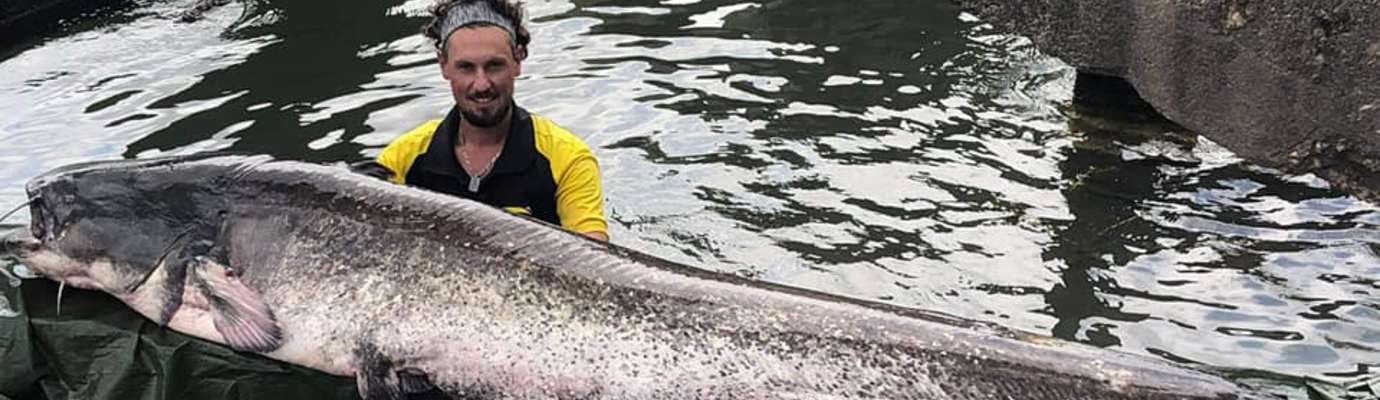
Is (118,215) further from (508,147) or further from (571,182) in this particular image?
(571,182)

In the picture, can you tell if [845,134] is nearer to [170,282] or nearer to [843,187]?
[843,187]

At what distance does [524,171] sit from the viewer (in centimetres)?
459

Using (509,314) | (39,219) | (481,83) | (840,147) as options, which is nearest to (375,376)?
(509,314)

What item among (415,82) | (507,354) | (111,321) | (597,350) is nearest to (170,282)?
(111,321)

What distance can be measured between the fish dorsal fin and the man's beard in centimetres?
120

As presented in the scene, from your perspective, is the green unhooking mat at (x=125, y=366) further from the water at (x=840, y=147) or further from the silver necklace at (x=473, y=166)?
the water at (x=840, y=147)

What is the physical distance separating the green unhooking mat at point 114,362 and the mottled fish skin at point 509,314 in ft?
0.23

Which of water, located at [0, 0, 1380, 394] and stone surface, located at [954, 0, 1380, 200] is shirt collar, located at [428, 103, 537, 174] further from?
stone surface, located at [954, 0, 1380, 200]

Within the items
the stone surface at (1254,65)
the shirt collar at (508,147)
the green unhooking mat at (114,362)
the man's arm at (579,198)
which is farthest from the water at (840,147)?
the green unhooking mat at (114,362)

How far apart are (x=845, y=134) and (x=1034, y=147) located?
1.07m

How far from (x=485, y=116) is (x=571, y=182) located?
44 cm

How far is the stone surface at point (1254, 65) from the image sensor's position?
4.97 m

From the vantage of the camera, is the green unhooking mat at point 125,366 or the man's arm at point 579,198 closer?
the green unhooking mat at point 125,366

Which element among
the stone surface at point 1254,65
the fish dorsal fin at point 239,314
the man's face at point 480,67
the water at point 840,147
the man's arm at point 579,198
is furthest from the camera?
the water at point 840,147
